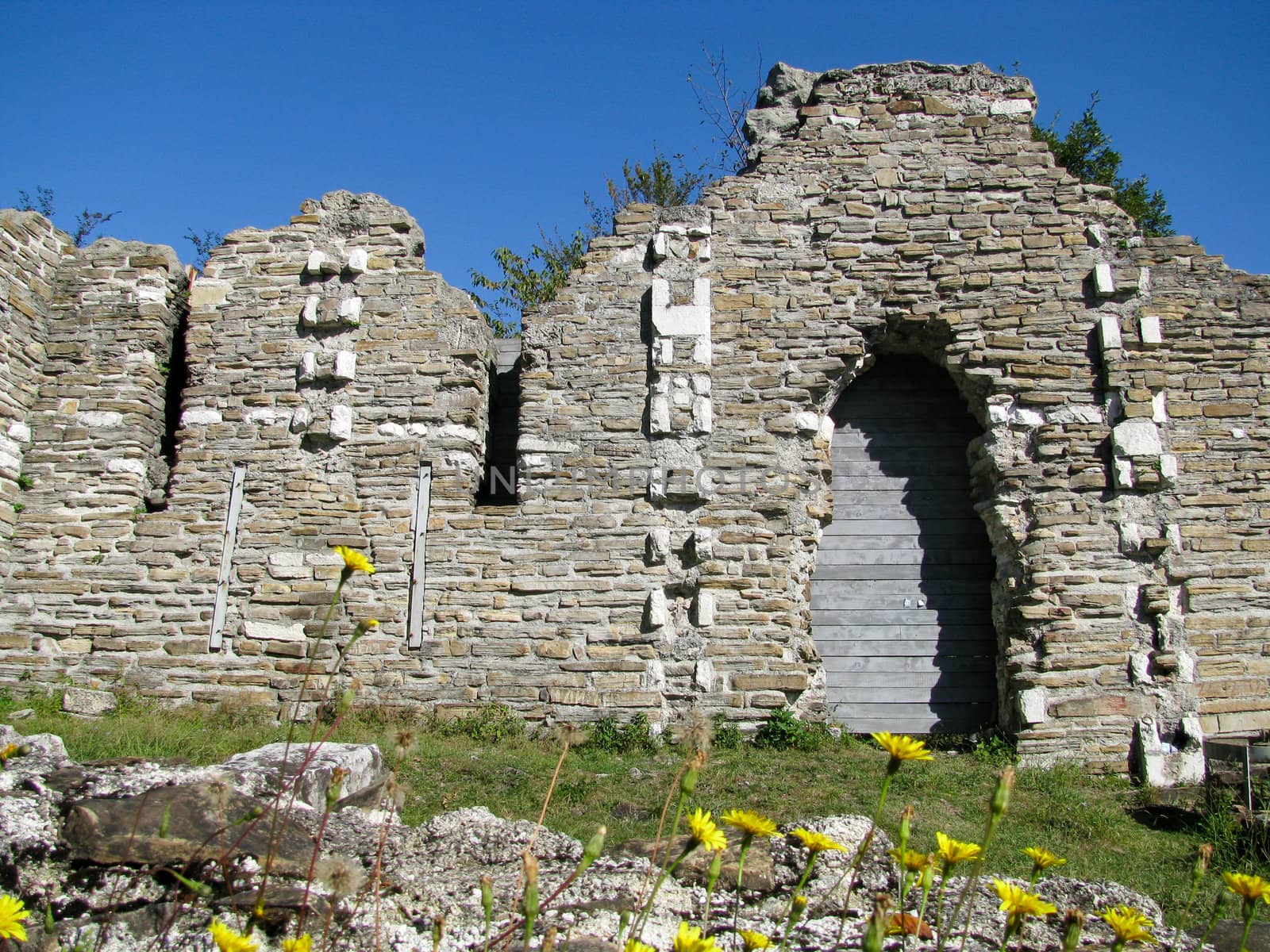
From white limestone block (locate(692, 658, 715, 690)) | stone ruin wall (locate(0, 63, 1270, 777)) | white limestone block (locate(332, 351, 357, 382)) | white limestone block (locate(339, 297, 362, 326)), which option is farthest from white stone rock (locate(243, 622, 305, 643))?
white limestone block (locate(692, 658, 715, 690))

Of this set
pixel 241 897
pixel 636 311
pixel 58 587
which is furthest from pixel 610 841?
pixel 58 587

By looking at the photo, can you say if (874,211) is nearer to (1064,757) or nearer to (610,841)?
(1064,757)

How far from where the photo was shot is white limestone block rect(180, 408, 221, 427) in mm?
7844

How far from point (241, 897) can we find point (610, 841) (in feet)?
6.24

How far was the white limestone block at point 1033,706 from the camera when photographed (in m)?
6.81

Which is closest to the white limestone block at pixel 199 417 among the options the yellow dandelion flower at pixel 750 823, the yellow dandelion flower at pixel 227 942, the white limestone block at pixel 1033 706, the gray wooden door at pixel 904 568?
the gray wooden door at pixel 904 568

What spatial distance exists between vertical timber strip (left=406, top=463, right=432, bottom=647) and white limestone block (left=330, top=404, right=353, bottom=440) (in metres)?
0.66

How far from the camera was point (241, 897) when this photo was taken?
319 centimetres

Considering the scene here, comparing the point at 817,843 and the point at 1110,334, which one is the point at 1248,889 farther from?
the point at 1110,334

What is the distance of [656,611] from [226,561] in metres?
3.34

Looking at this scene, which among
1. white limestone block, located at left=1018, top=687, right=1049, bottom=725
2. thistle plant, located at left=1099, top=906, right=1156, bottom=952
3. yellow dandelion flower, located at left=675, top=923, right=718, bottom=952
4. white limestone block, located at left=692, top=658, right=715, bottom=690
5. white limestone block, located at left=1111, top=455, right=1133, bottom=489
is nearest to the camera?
yellow dandelion flower, located at left=675, top=923, right=718, bottom=952

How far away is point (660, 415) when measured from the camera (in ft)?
24.7

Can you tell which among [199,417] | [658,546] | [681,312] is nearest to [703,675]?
[658,546]

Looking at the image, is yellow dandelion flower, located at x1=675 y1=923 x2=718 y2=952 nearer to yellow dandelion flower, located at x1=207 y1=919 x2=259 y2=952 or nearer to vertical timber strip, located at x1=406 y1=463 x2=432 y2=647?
yellow dandelion flower, located at x1=207 y1=919 x2=259 y2=952
